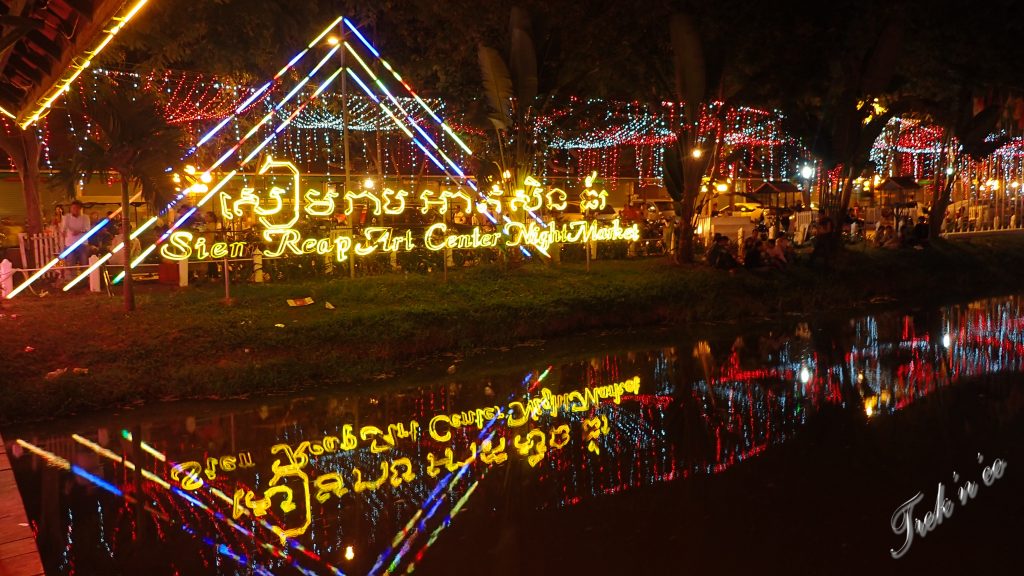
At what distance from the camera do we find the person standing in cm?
1515

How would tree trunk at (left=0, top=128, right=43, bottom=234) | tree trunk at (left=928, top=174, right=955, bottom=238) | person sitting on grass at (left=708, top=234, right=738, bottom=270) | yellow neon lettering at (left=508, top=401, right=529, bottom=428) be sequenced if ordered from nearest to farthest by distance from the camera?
yellow neon lettering at (left=508, top=401, right=529, bottom=428), tree trunk at (left=0, top=128, right=43, bottom=234), person sitting on grass at (left=708, top=234, right=738, bottom=270), tree trunk at (left=928, top=174, right=955, bottom=238)

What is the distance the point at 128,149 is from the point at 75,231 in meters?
4.72

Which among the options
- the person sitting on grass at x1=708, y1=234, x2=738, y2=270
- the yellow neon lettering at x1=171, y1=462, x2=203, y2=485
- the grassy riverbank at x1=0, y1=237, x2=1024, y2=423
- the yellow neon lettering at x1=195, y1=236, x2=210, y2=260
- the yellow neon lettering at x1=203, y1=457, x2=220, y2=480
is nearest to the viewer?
the yellow neon lettering at x1=171, y1=462, x2=203, y2=485

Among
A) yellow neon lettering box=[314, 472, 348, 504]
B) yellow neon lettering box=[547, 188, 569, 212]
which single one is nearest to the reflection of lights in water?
yellow neon lettering box=[314, 472, 348, 504]

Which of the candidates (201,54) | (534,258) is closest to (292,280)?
(534,258)

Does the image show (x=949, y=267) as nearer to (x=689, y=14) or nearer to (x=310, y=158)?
(x=689, y=14)

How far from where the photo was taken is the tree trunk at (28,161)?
55.2ft

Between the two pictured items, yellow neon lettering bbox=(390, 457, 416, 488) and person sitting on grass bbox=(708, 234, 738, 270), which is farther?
person sitting on grass bbox=(708, 234, 738, 270)

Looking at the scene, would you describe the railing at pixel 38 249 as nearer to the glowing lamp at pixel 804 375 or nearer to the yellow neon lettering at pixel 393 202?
the yellow neon lettering at pixel 393 202

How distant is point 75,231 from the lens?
15.2m

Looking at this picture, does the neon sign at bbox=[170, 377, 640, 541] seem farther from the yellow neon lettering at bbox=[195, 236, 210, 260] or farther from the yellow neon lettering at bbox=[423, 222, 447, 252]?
the yellow neon lettering at bbox=[423, 222, 447, 252]

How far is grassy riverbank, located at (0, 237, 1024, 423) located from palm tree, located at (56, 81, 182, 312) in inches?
66.9

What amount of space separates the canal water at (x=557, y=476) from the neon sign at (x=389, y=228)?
544cm

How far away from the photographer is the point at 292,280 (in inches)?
607
